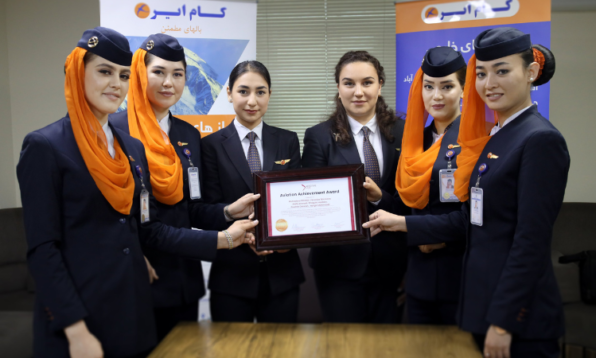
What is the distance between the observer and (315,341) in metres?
Result: 1.58

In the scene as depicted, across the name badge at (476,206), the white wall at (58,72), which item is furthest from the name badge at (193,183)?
the white wall at (58,72)

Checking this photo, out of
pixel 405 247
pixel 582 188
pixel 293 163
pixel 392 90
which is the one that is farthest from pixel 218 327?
pixel 582 188

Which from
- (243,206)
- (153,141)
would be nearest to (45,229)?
(153,141)

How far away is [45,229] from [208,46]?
2.51 metres

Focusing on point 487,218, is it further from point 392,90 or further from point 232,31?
point 392,90

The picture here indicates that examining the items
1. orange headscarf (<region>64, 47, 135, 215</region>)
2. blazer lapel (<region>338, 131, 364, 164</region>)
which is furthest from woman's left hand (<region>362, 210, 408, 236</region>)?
orange headscarf (<region>64, 47, 135, 215</region>)

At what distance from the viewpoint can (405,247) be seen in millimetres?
2334

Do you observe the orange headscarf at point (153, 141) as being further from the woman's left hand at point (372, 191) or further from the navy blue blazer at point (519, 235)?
the navy blue blazer at point (519, 235)

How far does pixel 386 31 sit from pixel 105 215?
3.94m

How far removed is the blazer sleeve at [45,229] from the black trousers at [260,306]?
86 cm

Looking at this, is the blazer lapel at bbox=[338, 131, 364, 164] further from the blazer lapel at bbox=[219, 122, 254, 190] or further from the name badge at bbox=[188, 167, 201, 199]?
the name badge at bbox=[188, 167, 201, 199]

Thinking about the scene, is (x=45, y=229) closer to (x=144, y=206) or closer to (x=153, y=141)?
(x=144, y=206)

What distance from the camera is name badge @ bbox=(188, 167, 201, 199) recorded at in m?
2.16

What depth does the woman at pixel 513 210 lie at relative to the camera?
1439mm
